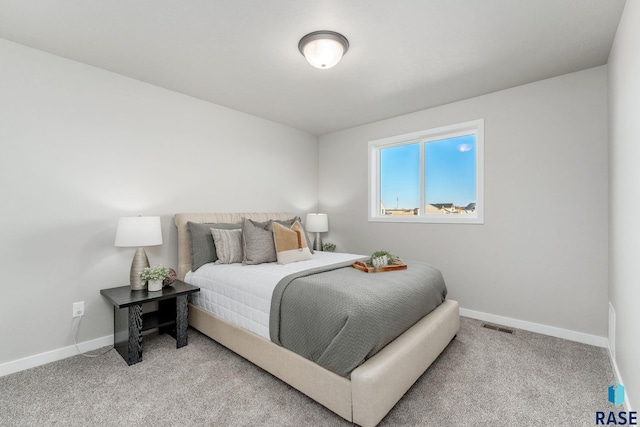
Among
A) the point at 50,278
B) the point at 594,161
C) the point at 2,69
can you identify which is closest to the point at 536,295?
the point at 594,161

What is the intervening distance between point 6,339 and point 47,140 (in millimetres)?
1549

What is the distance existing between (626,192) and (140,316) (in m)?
3.47

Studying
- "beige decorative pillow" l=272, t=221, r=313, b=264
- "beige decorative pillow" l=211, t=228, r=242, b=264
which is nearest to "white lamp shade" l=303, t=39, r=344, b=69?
"beige decorative pillow" l=272, t=221, r=313, b=264

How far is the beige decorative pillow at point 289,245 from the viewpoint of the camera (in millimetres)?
2961

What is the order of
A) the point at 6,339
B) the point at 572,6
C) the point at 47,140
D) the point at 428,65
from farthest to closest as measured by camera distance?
the point at 428,65
the point at 47,140
the point at 6,339
the point at 572,6

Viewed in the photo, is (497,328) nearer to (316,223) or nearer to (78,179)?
(316,223)

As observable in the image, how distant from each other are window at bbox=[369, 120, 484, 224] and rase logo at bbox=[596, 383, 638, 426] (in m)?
1.77

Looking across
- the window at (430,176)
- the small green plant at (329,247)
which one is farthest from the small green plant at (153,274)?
the window at (430,176)

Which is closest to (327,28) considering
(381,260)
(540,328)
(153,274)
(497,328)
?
(381,260)

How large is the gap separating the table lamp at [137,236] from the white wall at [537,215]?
2.91m

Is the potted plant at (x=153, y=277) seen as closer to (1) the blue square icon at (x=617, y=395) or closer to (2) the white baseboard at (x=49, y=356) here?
(2) the white baseboard at (x=49, y=356)

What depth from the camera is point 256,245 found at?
2.96m

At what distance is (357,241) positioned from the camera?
172 inches

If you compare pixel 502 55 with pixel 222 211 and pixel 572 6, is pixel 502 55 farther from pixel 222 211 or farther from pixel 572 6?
pixel 222 211
